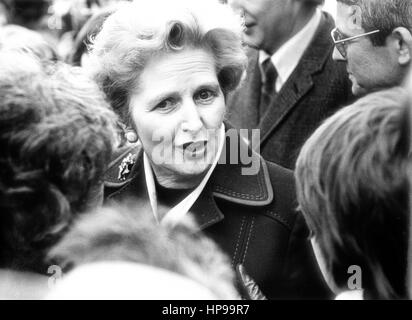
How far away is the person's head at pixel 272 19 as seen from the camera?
2865mm

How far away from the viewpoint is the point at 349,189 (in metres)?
1.76

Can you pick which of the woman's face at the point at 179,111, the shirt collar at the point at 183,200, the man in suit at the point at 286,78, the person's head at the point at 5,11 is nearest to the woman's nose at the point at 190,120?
the woman's face at the point at 179,111

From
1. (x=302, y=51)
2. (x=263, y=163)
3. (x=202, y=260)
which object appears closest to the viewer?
(x=202, y=260)

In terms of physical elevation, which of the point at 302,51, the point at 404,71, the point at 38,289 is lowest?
the point at 38,289

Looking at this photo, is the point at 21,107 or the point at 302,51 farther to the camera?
the point at 302,51

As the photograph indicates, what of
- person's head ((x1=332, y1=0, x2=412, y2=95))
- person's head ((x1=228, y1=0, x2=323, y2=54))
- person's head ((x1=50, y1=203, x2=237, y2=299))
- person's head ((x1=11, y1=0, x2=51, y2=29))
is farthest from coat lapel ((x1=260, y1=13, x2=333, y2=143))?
person's head ((x1=11, y1=0, x2=51, y2=29))

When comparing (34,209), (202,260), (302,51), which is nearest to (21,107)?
(34,209)

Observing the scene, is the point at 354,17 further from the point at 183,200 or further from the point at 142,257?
the point at 142,257

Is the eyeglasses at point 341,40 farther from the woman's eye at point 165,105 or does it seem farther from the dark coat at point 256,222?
the woman's eye at point 165,105

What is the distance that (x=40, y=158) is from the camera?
5.85 ft

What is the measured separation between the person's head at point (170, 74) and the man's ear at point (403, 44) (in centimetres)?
51

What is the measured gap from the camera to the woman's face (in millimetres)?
2170
